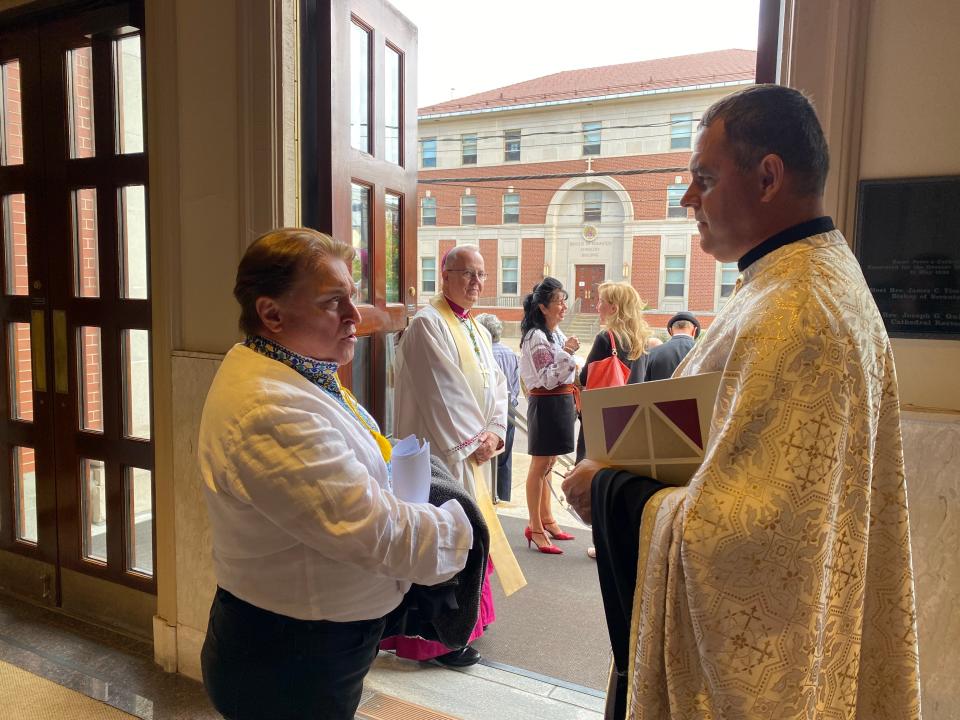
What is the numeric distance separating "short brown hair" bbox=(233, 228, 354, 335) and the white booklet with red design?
2.16ft

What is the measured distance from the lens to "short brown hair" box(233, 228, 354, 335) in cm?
140

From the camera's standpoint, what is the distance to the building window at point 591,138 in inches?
575

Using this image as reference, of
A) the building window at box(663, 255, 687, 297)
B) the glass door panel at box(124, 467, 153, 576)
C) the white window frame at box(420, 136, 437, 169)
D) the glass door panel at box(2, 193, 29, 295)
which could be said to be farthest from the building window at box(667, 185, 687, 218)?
the glass door panel at box(124, 467, 153, 576)

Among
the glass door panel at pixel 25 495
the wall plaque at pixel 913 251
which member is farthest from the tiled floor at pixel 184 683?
the wall plaque at pixel 913 251

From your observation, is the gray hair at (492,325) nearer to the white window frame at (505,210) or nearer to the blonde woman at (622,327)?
the blonde woman at (622,327)

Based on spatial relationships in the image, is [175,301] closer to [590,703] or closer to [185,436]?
[185,436]

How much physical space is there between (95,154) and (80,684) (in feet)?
7.22

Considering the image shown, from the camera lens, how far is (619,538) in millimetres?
1217

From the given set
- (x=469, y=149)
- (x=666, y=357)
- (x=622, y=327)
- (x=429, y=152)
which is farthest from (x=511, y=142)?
(x=666, y=357)

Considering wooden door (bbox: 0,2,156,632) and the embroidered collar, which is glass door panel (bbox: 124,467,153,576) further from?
the embroidered collar

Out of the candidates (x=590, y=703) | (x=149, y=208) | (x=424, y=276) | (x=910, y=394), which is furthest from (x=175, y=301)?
(x=424, y=276)

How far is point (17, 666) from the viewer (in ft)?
9.08

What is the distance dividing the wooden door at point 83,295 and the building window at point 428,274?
1421 centimetres

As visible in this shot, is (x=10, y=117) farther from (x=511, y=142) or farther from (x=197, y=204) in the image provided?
(x=511, y=142)
